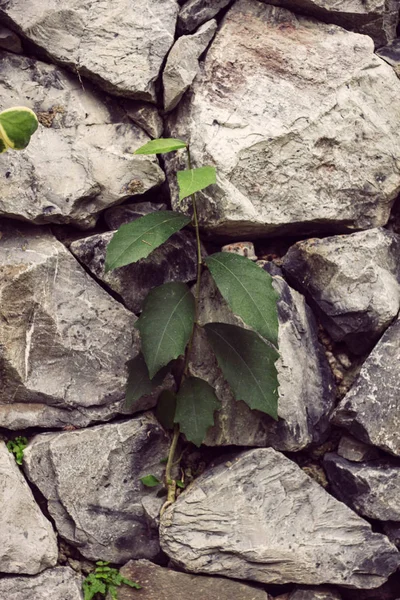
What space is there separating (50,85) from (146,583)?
1724 millimetres

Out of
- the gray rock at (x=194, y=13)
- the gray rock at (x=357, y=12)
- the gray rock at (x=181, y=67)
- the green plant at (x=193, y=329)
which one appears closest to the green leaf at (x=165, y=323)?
the green plant at (x=193, y=329)

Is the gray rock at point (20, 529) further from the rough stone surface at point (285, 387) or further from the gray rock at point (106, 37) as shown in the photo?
the gray rock at point (106, 37)

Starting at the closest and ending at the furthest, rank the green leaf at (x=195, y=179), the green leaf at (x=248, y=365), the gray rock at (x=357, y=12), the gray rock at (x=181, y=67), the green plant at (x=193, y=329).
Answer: the green leaf at (x=195, y=179) → the green plant at (x=193, y=329) → the green leaf at (x=248, y=365) → the gray rock at (x=181, y=67) → the gray rock at (x=357, y=12)

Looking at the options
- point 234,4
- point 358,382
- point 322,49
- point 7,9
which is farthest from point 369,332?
point 7,9

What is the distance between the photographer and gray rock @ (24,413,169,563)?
231 centimetres

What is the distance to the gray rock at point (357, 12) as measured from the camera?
8.43 feet

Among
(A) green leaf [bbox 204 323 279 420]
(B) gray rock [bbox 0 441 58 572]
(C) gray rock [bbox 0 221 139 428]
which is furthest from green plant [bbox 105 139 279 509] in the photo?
(B) gray rock [bbox 0 441 58 572]

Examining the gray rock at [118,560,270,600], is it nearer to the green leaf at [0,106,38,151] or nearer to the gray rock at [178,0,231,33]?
the green leaf at [0,106,38,151]

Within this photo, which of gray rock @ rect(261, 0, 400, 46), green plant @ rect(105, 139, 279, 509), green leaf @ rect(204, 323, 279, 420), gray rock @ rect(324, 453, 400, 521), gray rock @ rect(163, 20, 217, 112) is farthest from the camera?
gray rock @ rect(261, 0, 400, 46)

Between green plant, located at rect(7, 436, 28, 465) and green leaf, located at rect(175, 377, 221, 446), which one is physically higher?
green leaf, located at rect(175, 377, 221, 446)

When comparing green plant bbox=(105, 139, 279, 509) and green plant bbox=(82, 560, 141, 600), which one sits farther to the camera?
green plant bbox=(82, 560, 141, 600)

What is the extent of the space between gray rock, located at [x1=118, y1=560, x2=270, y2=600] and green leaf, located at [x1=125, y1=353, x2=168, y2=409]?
559mm

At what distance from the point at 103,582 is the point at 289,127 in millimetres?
1681

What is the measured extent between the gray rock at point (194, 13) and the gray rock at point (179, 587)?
6.26ft
